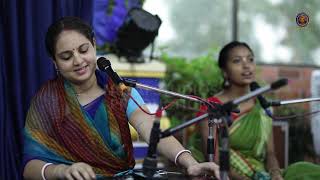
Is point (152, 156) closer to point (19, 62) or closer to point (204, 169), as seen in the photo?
point (204, 169)

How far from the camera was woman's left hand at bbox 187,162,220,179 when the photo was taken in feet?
6.07

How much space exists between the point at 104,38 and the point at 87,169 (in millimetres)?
2224

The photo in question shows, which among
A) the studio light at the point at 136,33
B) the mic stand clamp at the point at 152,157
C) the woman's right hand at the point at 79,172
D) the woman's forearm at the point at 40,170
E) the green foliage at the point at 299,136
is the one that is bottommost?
the green foliage at the point at 299,136

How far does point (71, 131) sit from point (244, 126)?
132 centimetres

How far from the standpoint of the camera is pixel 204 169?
191cm

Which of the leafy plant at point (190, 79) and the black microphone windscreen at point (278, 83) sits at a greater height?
the black microphone windscreen at point (278, 83)

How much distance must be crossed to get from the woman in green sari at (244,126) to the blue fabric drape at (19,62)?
1010mm

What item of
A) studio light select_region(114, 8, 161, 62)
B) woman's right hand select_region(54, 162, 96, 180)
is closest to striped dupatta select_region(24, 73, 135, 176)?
woman's right hand select_region(54, 162, 96, 180)

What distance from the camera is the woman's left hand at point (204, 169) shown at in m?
1.85

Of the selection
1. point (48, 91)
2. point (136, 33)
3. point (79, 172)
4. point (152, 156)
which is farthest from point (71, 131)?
point (136, 33)

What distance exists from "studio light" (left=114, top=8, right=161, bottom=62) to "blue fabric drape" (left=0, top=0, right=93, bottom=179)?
2.51 ft

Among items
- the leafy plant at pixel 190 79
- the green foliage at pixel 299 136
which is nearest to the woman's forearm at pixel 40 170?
the leafy plant at pixel 190 79

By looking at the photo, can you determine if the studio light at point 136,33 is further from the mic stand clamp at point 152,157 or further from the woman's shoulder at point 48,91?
the mic stand clamp at point 152,157

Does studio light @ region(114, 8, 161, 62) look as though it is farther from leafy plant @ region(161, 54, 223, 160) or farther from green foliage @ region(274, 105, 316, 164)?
green foliage @ region(274, 105, 316, 164)
